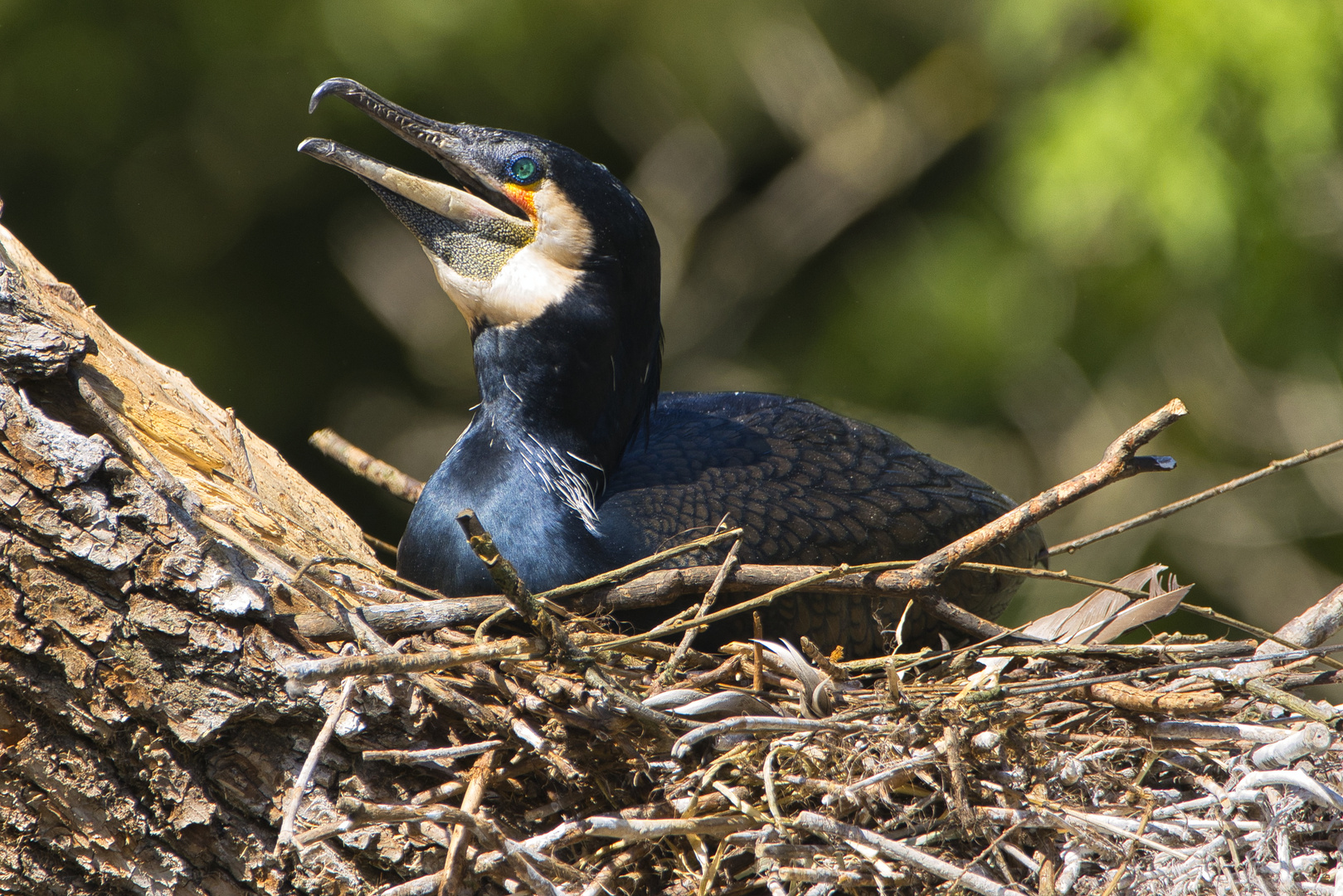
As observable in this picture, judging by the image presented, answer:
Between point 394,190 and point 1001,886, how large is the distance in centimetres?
182

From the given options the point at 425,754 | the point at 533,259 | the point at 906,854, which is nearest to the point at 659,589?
the point at 425,754

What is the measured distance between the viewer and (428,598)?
2283mm

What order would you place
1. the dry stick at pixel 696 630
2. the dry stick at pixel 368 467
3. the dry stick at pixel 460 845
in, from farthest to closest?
1. the dry stick at pixel 368 467
2. the dry stick at pixel 696 630
3. the dry stick at pixel 460 845

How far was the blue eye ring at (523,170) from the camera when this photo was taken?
2.55 m

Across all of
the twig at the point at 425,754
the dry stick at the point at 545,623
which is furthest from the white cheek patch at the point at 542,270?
the twig at the point at 425,754

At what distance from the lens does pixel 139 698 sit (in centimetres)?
172

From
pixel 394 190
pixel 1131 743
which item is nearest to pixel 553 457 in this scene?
pixel 394 190

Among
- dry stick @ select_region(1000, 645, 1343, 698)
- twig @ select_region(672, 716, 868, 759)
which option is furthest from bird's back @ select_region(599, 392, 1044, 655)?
twig @ select_region(672, 716, 868, 759)

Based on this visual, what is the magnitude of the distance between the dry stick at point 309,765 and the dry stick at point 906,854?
67 centimetres

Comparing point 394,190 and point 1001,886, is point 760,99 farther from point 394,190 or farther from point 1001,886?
point 1001,886

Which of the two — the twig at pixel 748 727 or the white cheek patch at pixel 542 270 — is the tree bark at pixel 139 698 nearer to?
the twig at pixel 748 727

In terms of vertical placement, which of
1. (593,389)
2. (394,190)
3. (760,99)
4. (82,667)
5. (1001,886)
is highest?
(760,99)

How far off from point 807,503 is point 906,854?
0.92 m

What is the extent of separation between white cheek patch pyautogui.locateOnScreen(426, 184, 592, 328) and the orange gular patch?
2 centimetres
